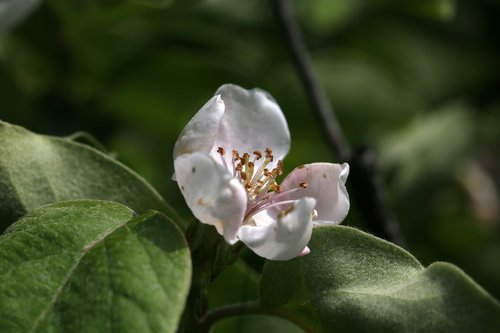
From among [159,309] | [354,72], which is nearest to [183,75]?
[354,72]

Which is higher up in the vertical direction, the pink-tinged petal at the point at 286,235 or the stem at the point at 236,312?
the pink-tinged petal at the point at 286,235

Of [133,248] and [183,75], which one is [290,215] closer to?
[133,248]

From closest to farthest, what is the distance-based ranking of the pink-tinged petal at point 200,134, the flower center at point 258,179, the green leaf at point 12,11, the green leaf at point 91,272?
the green leaf at point 91,272, the pink-tinged petal at point 200,134, the flower center at point 258,179, the green leaf at point 12,11

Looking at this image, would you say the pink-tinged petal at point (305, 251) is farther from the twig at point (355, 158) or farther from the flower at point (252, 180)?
the twig at point (355, 158)

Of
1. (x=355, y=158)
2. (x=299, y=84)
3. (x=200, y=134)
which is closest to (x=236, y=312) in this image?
(x=200, y=134)

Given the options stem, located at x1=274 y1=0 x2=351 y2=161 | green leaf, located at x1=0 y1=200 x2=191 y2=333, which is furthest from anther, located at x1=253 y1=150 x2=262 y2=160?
stem, located at x1=274 y1=0 x2=351 y2=161

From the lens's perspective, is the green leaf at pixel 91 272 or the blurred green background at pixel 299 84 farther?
the blurred green background at pixel 299 84

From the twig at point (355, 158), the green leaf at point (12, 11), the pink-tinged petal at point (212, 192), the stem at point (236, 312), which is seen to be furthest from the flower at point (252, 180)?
the green leaf at point (12, 11)

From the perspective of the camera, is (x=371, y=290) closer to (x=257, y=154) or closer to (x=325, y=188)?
(x=325, y=188)
